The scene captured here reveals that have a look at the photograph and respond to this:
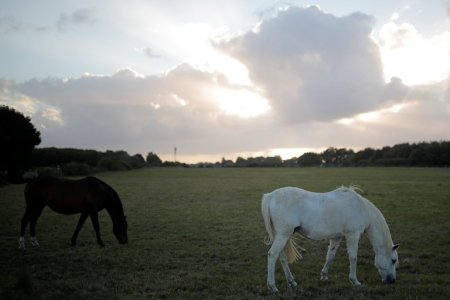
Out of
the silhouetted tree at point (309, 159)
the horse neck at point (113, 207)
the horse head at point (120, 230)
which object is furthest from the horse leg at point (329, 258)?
the silhouetted tree at point (309, 159)

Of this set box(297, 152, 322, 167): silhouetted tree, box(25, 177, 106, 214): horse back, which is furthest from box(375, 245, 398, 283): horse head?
box(297, 152, 322, 167): silhouetted tree

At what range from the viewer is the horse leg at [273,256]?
6383 mm

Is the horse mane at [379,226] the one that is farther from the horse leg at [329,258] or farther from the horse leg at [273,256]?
the horse leg at [273,256]

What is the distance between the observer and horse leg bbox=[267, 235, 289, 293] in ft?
20.9

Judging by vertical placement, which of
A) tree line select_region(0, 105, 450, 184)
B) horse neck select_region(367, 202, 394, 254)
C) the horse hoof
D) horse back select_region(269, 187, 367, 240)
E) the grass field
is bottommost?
the grass field

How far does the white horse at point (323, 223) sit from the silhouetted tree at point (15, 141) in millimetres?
36833

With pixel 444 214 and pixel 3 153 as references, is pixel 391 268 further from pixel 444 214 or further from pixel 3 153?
pixel 3 153

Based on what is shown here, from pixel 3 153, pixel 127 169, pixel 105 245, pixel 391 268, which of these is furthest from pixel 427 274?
pixel 127 169

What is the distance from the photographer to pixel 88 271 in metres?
7.87

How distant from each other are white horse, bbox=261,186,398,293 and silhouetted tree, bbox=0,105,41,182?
121 feet

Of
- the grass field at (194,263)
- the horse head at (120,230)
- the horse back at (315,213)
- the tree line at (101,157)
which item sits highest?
the tree line at (101,157)

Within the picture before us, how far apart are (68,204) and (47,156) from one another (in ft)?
194

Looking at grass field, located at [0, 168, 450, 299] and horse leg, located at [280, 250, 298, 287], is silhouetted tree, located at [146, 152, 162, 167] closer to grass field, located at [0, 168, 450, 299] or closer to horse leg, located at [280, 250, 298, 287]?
grass field, located at [0, 168, 450, 299]

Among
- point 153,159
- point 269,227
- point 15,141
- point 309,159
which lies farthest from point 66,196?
point 309,159
